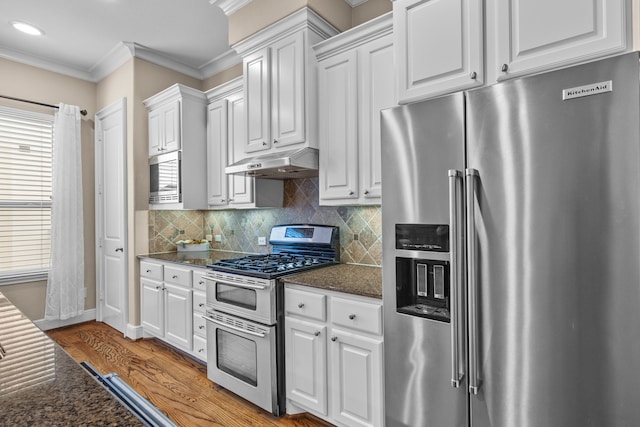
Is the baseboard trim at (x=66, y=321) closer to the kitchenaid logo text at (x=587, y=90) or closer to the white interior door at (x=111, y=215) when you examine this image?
the white interior door at (x=111, y=215)

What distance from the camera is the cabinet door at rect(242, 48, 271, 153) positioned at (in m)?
2.67

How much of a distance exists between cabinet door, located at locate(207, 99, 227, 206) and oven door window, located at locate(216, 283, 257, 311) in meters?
1.04

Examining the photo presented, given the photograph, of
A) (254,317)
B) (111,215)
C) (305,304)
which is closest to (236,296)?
(254,317)

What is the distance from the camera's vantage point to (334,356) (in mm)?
1966

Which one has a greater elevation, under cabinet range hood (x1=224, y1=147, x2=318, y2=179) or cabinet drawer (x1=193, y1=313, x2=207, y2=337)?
under cabinet range hood (x1=224, y1=147, x2=318, y2=179)

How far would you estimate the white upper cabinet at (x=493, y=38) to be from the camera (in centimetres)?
126

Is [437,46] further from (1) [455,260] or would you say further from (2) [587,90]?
(1) [455,260]

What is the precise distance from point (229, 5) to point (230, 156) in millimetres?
1224

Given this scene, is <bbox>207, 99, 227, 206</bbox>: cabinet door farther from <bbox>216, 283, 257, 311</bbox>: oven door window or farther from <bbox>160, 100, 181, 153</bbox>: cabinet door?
<bbox>216, 283, 257, 311</bbox>: oven door window

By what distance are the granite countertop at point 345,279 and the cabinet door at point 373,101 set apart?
0.49 m

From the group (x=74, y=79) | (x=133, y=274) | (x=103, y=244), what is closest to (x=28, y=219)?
(x=103, y=244)

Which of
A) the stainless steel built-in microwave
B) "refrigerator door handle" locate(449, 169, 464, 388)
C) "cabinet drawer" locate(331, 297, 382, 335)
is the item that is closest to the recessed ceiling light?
the stainless steel built-in microwave

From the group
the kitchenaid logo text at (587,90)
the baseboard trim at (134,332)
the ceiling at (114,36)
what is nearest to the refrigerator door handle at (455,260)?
the kitchenaid logo text at (587,90)

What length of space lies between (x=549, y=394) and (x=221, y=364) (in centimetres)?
206
